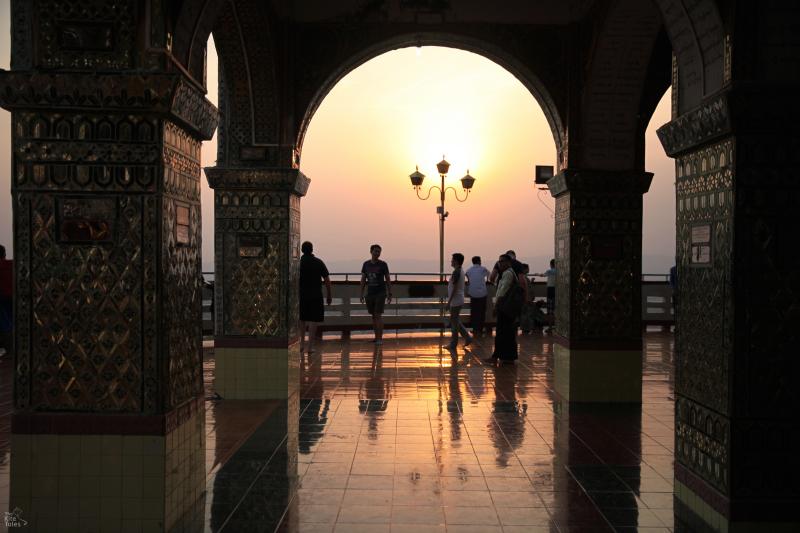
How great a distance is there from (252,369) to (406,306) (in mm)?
7946

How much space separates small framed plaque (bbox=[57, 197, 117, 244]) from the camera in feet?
13.3

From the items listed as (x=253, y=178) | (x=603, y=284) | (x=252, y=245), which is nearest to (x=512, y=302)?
(x=603, y=284)

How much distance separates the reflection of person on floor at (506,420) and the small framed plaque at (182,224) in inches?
104

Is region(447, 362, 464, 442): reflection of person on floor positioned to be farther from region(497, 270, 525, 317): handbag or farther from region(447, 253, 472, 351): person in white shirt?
region(447, 253, 472, 351): person in white shirt

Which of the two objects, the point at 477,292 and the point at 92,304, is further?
the point at 477,292

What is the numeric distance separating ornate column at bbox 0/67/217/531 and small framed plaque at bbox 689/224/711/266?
282cm

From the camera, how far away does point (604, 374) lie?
821 centimetres

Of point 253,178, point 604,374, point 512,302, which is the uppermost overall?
point 253,178

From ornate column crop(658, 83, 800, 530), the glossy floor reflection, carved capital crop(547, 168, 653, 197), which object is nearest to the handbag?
the glossy floor reflection

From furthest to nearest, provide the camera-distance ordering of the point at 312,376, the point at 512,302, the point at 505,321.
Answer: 1. the point at 505,321
2. the point at 512,302
3. the point at 312,376

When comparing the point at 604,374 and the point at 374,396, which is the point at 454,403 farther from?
the point at 604,374

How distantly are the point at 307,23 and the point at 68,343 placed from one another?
5345 mm

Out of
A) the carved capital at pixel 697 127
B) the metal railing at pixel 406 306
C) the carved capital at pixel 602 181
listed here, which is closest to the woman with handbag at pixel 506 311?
the carved capital at pixel 602 181

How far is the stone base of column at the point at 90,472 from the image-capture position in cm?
404
